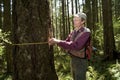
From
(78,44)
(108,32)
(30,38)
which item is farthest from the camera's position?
(108,32)

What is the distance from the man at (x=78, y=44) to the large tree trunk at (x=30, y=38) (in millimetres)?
311

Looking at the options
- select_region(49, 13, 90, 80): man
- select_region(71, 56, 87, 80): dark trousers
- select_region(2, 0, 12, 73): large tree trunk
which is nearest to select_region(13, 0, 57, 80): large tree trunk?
select_region(49, 13, 90, 80): man

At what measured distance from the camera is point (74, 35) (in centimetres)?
512

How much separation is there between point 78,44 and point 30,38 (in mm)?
931

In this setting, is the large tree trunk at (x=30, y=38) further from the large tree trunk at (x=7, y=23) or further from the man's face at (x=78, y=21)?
the large tree trunk at (x=7, y=23)

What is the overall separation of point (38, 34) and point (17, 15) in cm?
55

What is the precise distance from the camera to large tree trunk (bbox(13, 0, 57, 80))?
502 cm

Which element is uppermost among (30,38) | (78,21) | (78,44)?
(78,21)

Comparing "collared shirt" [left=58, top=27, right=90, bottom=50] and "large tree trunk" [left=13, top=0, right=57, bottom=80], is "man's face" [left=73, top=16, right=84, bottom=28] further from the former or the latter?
"large tree trunk" [left=13, top=0, right=57, bottom=80]

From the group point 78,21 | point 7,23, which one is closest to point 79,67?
point 78,21

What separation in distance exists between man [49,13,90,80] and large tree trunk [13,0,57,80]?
1.02ft

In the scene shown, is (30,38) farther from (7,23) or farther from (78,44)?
(7,23)

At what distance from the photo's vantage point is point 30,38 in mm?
5020

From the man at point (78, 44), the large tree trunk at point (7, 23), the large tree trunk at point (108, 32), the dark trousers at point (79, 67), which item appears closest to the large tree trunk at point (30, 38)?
the man at point (78, 44)
